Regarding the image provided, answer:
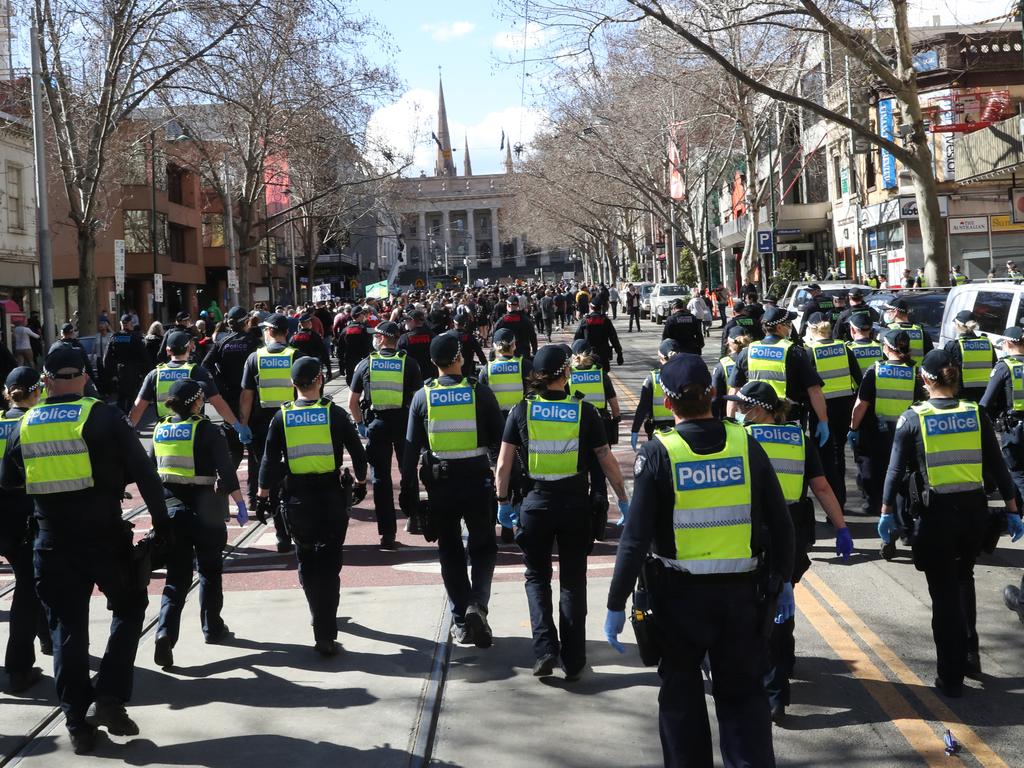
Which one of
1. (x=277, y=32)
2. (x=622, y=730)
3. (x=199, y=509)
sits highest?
(x=277, y=32)

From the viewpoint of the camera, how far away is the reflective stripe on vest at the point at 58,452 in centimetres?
593

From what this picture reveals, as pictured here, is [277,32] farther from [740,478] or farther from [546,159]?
[546,159]

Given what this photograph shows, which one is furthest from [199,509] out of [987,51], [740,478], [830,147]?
[830,147]

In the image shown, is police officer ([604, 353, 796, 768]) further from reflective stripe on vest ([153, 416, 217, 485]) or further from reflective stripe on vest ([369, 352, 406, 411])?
reflective stripe on vest ([369, 352, 406, 411])

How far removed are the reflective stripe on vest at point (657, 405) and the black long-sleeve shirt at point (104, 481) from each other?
4.62m

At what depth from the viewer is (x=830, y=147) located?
4856cm

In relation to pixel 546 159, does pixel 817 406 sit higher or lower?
lower

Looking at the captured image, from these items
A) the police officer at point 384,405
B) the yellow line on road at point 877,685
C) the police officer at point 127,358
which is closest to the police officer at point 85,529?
the yellow line on road at point 877,685

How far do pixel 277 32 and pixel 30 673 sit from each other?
19.1 m

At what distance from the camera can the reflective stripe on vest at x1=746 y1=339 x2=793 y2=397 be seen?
965cm

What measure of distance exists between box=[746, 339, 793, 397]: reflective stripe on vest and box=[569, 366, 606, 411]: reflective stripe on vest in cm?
125

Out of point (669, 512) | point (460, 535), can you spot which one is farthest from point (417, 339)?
point (669, 512)

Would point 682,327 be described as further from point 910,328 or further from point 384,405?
point 384,405

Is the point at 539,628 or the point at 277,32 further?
the point at 277,32
